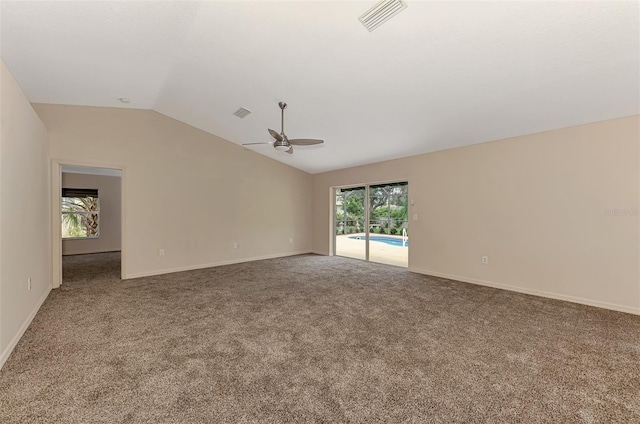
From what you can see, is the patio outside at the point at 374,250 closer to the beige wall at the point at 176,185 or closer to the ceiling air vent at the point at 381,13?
the beige wall at the point at 176,185

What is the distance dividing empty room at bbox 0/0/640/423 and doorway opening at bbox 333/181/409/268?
31 cm

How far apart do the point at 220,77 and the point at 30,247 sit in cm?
304

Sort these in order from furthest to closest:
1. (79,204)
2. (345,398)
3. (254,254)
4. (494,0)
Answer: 1. (79,204)
2. (254,254)
3. (494,0)
4. (345,398)

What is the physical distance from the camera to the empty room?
1.93 meters

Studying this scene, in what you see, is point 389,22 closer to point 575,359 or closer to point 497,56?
point 497,56

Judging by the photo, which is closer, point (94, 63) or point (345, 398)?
point (345, 398)

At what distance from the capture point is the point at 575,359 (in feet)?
7.45

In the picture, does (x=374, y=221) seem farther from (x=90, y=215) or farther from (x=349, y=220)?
(x=90, y=215)

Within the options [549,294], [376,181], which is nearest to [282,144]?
[376,181]

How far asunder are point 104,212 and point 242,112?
6.60m

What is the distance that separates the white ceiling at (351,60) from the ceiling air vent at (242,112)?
117mm

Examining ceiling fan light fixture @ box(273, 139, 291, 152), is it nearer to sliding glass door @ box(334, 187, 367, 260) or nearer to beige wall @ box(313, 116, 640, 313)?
beige wall @ box(313, 116, 640, 313)

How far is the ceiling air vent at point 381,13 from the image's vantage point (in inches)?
86.0

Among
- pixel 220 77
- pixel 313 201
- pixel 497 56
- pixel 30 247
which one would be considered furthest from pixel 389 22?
pixel 313 201
